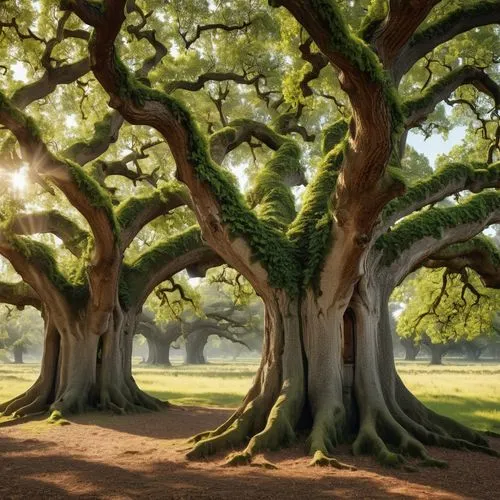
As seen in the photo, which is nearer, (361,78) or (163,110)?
(361,78)

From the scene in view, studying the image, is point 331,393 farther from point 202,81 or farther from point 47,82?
point 202,81

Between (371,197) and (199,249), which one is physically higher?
(199,249)

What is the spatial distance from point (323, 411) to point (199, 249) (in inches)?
319

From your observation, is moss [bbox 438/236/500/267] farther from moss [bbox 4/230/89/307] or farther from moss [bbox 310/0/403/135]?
moss [bbox 4/230/89/307]

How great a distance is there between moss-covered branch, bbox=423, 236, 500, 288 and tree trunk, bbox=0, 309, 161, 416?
29.7ft

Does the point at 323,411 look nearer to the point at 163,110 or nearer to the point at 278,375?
the point at 278,375

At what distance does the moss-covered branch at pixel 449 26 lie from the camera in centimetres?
1118

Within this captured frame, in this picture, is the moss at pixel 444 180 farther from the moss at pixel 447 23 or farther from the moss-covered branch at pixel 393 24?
the moss at pixel 447 23

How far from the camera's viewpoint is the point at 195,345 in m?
58.7

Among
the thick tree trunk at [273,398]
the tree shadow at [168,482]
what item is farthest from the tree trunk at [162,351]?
the tree shadow at [168,482]

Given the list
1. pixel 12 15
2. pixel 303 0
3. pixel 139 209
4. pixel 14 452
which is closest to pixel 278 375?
pixel 14 452

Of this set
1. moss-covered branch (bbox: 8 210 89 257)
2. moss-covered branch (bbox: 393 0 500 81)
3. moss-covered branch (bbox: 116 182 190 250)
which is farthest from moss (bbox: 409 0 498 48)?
moss-covered branch (bbox: 8 210 89 257)

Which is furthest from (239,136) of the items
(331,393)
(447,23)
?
(331,393)

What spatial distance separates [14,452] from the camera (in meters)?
8.60
